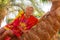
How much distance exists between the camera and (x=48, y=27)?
1.34m

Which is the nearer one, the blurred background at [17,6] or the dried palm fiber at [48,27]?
the dried palm fiber at [48,27]

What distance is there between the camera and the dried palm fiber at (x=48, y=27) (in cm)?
132

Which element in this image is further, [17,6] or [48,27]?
[17,6]

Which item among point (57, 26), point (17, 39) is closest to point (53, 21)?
point (57, 26)

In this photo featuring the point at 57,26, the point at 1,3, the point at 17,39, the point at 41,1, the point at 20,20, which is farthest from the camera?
the point at 41,1

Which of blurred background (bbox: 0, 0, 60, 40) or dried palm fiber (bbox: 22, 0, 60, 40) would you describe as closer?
dried palm fiber (bbox: 22, 0, 60, 40)

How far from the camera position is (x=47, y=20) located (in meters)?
1.35

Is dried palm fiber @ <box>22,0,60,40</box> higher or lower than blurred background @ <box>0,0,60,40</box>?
lower

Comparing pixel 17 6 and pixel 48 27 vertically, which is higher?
pixel 17 6

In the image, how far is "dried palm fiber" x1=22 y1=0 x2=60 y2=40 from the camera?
52.1 inches

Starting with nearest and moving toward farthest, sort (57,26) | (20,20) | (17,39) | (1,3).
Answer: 1. (57,26)
2. (17,39)
3. (20,20)
4. (1,3)

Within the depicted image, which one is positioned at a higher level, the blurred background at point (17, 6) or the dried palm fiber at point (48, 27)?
the blurred background at point (17, 6)

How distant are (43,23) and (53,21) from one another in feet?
0.24

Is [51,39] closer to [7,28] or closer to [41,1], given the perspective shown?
[7,28]
